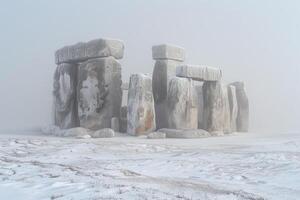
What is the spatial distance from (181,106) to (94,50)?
2.75 m

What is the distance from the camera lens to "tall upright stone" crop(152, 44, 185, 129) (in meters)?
12.5

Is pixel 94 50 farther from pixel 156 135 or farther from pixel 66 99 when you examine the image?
pixel 156 135

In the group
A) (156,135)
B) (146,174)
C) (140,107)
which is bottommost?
(146,174)

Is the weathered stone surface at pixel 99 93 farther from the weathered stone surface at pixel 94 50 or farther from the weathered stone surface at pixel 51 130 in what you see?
the weathered stone surface at pixel 51 130

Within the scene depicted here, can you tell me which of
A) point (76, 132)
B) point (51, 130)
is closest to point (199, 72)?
point (76, 132)

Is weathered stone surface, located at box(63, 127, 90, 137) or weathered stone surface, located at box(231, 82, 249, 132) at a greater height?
weathered stone surface, located at box(231, 82, 249, 132)

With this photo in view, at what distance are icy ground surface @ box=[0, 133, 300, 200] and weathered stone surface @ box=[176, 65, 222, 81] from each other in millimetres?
4651

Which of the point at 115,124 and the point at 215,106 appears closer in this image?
the point at 115,124

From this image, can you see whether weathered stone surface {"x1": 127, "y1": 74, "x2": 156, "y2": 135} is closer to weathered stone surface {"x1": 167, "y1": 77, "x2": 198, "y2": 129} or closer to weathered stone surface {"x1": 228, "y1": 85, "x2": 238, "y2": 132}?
weathered stone surface {"x1": 167, "y1": 77, "x2": 198, "y2": 129}

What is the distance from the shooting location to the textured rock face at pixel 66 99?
40.3 feet

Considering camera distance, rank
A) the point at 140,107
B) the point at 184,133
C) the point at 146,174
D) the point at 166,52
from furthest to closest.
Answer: the point at 166,52 < the point at 140,107 < the point at 184,133 < the point at 146,174

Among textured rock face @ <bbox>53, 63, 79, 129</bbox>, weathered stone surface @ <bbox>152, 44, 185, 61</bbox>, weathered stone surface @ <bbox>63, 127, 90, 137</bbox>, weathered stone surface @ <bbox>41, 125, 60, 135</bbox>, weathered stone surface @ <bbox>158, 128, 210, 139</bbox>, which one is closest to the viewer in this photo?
weathered stone surface @ <bbox>63, 127, 90, 137</bbox>

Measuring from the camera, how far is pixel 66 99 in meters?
12.3

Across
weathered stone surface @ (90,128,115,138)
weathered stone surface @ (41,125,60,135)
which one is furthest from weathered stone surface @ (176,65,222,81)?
weathered stone surface @ (41,125,60,135)
